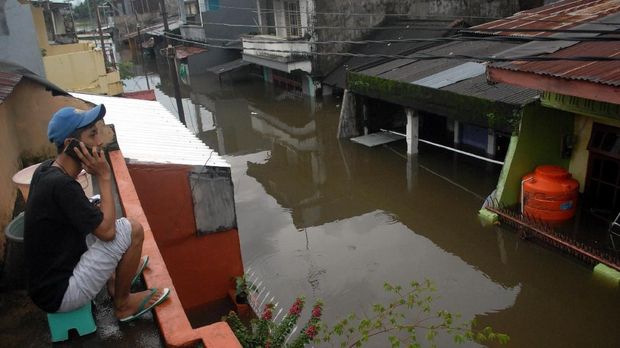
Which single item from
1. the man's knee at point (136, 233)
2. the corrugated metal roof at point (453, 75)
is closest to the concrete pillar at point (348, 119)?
the corrugated metal roof at point (453, 75)

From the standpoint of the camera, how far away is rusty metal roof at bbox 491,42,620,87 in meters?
6.68

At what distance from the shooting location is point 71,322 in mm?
3109

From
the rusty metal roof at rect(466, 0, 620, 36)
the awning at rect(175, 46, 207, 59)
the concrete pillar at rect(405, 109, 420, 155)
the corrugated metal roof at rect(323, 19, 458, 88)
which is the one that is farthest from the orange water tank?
the awning at rect(175, 46, 207, 59)

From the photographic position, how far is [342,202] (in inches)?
480

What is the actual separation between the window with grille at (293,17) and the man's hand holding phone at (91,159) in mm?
20335

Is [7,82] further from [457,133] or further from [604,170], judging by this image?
[457,133]

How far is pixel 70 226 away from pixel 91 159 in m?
0.43

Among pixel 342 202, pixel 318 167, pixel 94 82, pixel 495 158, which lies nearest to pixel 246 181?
pixel 318 167

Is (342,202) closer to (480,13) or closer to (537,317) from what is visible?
(537,317)

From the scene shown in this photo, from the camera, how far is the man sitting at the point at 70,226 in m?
2.82

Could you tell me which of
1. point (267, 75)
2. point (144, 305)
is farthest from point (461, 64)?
point (267, 75)

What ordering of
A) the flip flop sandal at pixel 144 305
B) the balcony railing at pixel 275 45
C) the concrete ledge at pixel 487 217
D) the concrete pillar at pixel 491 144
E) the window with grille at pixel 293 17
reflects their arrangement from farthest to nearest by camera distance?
the window with grille at pixel 293 17 < the balcony railing at pixel 275 45 < the concrete pillar at pixel 491 144 < the concrete ledge at pixel 487 217 < the flip flop sandal at pixel 144 305

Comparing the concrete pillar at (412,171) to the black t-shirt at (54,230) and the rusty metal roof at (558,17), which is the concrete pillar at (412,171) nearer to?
the rusty metal roof at (558,17)

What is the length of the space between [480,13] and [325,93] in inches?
332
